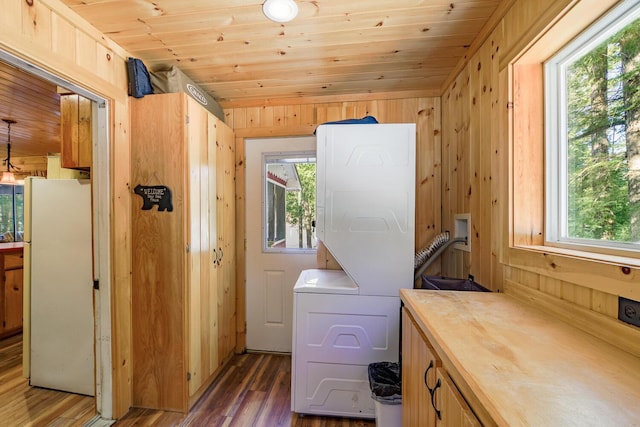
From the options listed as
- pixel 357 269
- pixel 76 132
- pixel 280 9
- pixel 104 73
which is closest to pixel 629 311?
pixel 357 269

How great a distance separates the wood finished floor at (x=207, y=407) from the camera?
1.65 metres

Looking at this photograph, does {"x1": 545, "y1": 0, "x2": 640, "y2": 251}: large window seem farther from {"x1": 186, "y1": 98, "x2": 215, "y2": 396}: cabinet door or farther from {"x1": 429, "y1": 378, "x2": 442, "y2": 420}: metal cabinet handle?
{"x1": 186, "y1": 98, "x2": 215, "y2": 396}: cabinet door

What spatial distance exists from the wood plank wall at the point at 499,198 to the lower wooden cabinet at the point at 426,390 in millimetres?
493

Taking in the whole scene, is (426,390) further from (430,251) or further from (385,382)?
(430,251)

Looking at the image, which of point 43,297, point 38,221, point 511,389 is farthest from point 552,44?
point 43,297

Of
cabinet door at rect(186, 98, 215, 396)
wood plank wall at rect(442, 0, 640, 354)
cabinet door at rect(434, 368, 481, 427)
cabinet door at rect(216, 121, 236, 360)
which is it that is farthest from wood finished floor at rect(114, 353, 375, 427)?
wood plank wall at rect(442, 0, 640, 354)

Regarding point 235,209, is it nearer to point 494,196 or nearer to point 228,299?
point 228,299

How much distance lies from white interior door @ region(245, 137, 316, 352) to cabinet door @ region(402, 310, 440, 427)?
132 centimetres

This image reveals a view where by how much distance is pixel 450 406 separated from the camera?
73 cm

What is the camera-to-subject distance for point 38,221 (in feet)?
6.34

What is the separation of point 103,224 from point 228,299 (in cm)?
112

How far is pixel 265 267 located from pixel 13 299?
2.66 metres

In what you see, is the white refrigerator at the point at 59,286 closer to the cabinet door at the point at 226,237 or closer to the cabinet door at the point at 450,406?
the cabinet door at the point at 226,237

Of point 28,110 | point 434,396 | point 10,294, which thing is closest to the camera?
point 434,396
